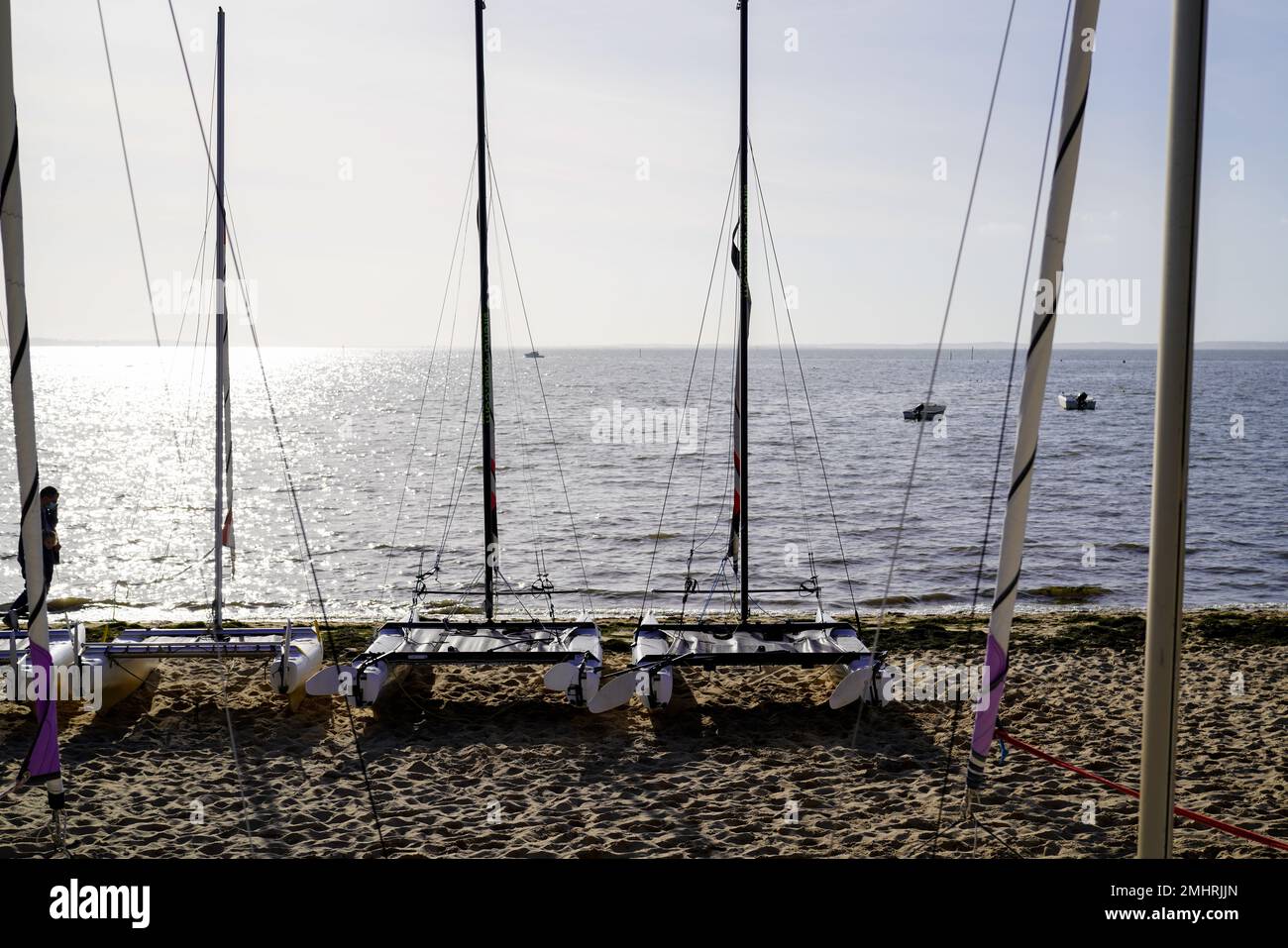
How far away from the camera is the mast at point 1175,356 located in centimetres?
325

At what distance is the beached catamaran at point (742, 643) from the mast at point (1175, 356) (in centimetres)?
718

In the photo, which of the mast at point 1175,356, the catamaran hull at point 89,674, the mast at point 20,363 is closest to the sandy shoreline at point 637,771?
the catamaran hull at point 89,674

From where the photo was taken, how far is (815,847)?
8.09 metres


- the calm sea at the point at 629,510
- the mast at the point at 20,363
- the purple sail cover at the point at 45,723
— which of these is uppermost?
the mast at the point at 20,363

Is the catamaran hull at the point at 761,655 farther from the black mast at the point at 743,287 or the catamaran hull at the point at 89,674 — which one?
the catamaran hull at the point at 89,674

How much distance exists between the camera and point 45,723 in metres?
4.91

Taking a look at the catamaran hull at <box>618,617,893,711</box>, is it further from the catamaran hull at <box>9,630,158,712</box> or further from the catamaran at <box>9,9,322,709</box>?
the catamaran hull at <box>9,630,158,712</box>

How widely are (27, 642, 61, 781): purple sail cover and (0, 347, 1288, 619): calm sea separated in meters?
7.49

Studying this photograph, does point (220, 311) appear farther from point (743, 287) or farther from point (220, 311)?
point (743, 287)

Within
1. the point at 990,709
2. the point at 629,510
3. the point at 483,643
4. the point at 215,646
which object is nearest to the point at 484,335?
the point at 483,643

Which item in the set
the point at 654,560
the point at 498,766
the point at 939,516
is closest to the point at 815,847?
the point at 498,766

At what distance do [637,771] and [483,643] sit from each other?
2.90 meters
